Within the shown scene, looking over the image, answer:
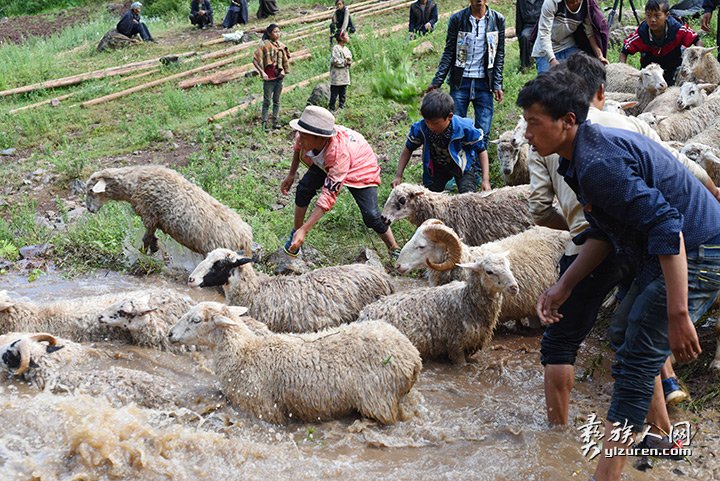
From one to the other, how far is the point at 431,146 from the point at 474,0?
198 cm

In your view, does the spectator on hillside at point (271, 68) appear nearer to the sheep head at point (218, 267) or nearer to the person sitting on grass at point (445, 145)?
the person sitting on grass at point (445, 145)

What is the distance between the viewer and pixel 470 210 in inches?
283

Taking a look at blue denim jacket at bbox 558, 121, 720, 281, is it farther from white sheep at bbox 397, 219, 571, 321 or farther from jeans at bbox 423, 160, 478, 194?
jeans at bbox 423, 160, 478, 194

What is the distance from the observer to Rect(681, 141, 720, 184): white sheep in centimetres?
665

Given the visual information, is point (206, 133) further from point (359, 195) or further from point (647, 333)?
point (647, 333)

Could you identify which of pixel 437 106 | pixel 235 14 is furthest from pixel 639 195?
pixel 235 14

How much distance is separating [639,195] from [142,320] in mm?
4293

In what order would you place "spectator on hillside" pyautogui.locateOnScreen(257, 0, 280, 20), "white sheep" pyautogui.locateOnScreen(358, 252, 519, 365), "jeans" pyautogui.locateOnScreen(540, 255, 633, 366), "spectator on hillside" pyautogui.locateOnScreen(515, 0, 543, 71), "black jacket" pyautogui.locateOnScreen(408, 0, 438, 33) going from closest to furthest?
"jeans" pyautogui.locateOnScreen(540, 255, 633, 366), "white sheep" pyautogui.locateOnScreen(358, 252, 519, 365), "spectator on hillside" pyautogui.locateOnScreen(515, 0, 543, 71), "black jacket" pyautogui.locateOnScreen(408, 0, 438, 33), "spectator on hillside" pyautogui.locateOnScreen(257, 0, 280, 20)

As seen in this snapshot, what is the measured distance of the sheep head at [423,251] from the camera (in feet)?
20.2

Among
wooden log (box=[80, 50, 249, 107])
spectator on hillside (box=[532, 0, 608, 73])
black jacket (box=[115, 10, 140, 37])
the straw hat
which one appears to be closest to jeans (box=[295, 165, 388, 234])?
the straw hat

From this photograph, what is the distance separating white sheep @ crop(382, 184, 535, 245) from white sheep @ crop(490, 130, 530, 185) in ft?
3.13

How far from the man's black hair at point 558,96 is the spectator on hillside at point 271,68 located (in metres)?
9.62

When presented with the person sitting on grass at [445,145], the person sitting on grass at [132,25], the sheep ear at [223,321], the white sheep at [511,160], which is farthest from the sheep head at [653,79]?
the person sitting on grass at [132,25]

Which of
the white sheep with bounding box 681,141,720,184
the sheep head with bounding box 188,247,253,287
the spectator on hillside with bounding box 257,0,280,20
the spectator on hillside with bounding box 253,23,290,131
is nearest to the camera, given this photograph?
the sheep head with bounding box 188,247,253,287
